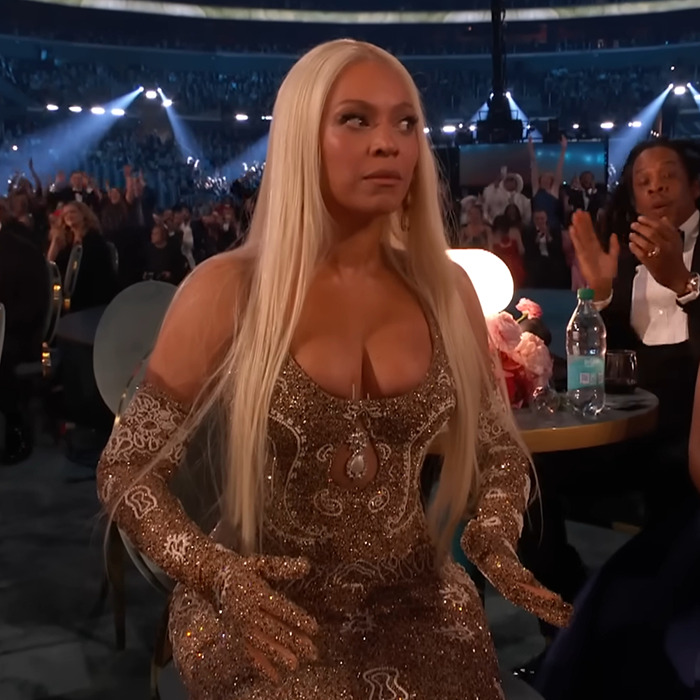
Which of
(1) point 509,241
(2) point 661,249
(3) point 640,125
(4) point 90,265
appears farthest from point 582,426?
(3) point 640,125

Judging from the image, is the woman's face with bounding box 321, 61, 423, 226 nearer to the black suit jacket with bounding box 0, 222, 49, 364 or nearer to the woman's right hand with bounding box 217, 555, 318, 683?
the woman's right hand with bounding box 217, 555, 318, 683

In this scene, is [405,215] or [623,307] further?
[623,307]

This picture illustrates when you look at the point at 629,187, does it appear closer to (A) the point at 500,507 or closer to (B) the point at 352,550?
(A) the point at 500,507

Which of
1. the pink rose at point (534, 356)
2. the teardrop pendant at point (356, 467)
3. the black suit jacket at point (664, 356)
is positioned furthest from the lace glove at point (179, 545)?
the black suit jacket at point (664, 356)

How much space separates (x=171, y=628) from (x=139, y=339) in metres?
1.19

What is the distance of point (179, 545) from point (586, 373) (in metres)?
1.17

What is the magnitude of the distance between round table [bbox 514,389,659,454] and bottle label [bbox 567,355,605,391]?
0.21 feet

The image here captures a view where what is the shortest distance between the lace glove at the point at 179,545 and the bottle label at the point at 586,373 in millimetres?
1071

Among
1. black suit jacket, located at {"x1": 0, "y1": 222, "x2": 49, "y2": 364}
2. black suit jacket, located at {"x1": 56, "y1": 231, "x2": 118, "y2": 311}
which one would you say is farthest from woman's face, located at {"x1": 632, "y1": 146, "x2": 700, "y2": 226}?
black suit jacket, located at {"x1": 56, "y1": 231, "x2": 118, "y2": 311}

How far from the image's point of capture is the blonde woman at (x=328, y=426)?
1056mm

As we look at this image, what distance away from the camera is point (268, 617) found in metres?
0.91

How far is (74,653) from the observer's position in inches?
94.4

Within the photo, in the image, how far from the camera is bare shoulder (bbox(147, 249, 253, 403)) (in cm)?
113

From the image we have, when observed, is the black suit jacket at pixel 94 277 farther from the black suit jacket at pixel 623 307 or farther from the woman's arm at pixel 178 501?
the woman's arm at pixel 178 501
